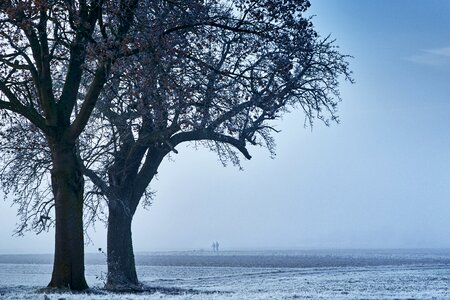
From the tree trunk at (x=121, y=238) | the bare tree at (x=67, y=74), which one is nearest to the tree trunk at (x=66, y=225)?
the bare tree at (x=67, y=74)

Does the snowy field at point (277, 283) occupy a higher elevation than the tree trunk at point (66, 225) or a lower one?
lower

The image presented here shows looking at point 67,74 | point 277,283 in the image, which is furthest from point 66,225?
point 277,283

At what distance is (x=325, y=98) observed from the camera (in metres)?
27.8

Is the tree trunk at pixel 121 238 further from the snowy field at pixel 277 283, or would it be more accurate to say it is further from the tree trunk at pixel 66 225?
the tree trunk at pixel 66 225

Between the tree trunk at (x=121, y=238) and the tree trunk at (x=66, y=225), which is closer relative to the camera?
the tree trunk at (x=66, y=225)

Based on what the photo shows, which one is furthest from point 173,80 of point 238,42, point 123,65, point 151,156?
point 151,156

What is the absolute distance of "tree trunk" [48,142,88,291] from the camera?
808 inches

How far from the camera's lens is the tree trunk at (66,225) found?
2053 centimetres

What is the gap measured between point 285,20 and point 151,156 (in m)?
9.34

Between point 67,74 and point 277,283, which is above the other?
point 67,74

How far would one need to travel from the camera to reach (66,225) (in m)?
20.6

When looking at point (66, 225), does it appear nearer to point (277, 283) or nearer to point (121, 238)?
point (121, 238)

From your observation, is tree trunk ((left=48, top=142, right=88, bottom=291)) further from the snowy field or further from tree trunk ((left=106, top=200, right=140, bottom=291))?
tree trunk ((left=106, top=200, right=140, bottom=291))

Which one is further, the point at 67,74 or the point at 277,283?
the point at 277,283
